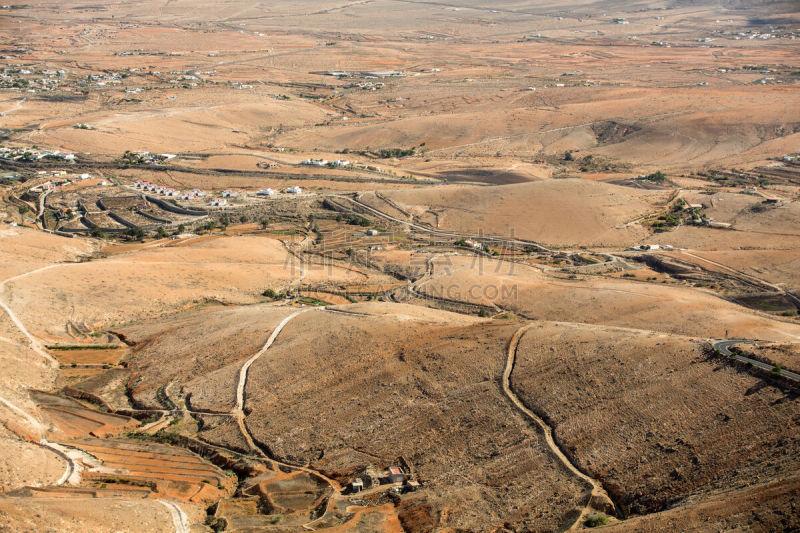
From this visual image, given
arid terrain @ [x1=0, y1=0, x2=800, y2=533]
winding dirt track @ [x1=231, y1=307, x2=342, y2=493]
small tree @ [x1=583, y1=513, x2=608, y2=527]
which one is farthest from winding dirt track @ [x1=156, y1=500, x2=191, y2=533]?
small tree @ [x1=583, y1=513, x2=608, y2=527]

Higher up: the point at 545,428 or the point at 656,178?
the point at 545,428

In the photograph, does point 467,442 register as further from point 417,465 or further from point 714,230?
point 714,230

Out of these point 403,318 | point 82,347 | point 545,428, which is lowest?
point 82,347

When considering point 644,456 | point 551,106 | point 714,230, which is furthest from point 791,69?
point 644,456

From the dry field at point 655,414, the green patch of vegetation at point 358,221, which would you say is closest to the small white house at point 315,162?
the green patch of vegetation at point 358,221

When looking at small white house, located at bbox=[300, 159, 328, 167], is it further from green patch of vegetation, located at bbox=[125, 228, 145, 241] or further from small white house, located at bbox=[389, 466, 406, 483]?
small white house, located at bbox=[389, 466, 406, 483]

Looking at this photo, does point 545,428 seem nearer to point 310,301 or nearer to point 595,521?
point 595,521

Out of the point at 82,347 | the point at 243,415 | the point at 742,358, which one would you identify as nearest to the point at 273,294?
the point at 82,347
